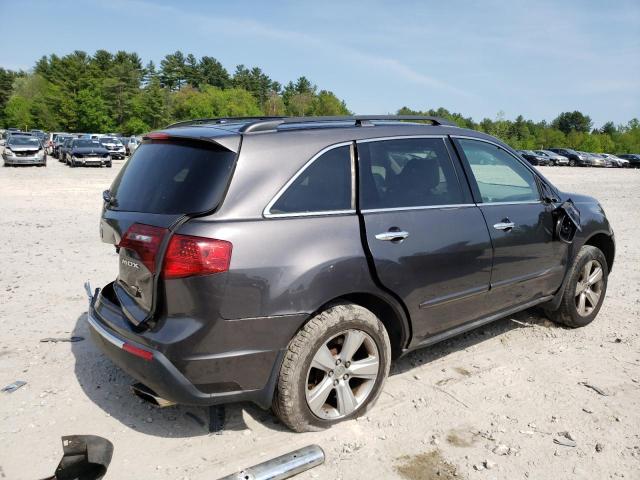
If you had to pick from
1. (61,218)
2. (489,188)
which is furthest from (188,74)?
(489,188)

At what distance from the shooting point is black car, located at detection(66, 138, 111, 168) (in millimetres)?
27391

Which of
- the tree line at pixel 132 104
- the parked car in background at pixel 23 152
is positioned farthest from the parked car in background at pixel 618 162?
the parked car in background at pixel 23 152

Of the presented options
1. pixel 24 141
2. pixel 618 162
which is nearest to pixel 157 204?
pixel 24 141

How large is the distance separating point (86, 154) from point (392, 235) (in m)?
27.6

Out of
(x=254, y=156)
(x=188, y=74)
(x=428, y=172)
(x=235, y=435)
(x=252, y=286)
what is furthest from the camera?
(x=188, y=74)

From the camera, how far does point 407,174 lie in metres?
3.57

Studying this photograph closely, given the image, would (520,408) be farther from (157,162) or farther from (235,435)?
(157,162)

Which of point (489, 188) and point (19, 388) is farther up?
point (489, 188)

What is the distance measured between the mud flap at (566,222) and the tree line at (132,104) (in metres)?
70.2

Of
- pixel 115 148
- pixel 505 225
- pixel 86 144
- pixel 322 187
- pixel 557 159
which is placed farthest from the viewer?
pixel 557 159

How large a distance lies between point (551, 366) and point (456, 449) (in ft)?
4.94

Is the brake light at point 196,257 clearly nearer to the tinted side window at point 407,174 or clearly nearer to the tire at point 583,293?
the tinted side window at point 407,174

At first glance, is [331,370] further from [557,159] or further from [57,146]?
[557,159]

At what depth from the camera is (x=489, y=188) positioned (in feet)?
13.3
